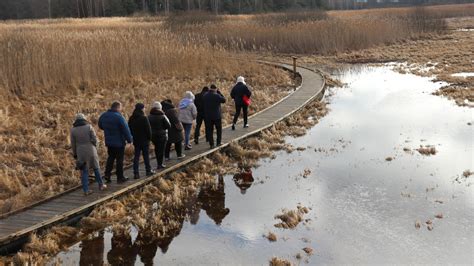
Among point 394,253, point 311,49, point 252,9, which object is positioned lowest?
point 394,253

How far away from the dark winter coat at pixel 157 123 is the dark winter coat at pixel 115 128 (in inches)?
35.9

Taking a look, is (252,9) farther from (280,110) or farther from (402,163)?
(402,163)

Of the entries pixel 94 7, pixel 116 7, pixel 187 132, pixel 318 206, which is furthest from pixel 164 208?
pixel 94 7

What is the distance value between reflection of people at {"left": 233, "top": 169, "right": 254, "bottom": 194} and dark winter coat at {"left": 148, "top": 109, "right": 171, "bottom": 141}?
1981 millimetres

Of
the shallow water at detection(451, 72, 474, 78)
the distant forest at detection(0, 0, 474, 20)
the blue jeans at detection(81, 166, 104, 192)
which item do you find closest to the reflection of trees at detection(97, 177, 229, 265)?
the blue jeans at detection(81, 166, 104, 192)

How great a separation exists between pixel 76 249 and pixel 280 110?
10943mm

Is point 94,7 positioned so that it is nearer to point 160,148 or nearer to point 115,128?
point 160,148

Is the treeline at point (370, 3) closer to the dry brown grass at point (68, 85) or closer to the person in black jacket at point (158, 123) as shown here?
the dry brown grass at point (68, 85)

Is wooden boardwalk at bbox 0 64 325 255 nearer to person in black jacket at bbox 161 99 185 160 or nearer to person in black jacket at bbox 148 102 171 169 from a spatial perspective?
person in black jacket at bbox 161 99 185 160

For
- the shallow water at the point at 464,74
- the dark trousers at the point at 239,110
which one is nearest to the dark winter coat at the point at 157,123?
the dark trousers at the point at 239,110


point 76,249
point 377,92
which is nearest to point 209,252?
point 76,249

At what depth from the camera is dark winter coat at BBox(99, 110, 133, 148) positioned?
32.7ft

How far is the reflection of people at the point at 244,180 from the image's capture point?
1124cm

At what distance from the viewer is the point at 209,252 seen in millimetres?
8148
